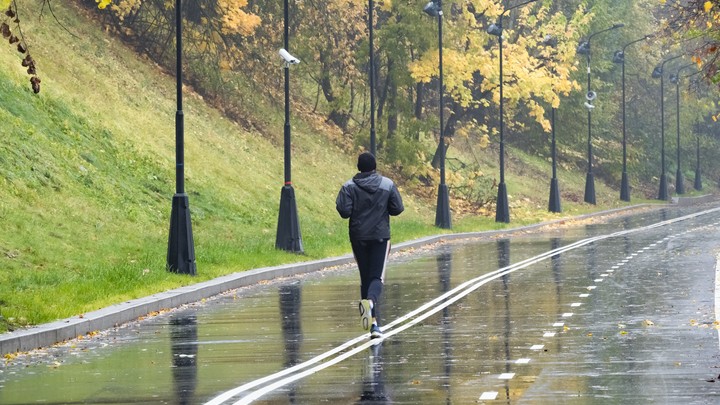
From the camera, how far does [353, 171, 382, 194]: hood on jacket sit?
18391 mm

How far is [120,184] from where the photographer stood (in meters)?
37.2

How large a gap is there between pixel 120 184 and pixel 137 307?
15839 millimetres

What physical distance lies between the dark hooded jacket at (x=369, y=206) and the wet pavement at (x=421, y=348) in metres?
1.14

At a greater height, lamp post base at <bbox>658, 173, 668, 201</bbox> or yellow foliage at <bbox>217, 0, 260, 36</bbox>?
yellow foliage at <bbox>217, 0, 260, 36</bbox>

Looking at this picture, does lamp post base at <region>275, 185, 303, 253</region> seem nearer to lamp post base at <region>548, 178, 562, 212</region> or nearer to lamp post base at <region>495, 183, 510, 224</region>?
lamp post base at <region>495, 183, 510, 224</region>

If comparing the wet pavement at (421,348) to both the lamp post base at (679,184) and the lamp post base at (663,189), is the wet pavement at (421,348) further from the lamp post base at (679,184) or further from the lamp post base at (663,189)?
the lamp post base at (679,184)

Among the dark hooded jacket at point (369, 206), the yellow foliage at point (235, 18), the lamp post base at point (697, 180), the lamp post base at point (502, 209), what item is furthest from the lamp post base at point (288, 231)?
the lamp post base at point (697, 180)

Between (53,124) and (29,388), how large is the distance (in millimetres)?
24416

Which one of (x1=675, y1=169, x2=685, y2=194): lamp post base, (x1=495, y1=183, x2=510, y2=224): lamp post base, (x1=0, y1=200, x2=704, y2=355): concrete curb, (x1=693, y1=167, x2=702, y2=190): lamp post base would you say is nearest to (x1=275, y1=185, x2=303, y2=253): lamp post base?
(x1=0, y1=200, x2=704, y2=355): concrete curb

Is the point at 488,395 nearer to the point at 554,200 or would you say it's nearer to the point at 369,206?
the point at 369,206

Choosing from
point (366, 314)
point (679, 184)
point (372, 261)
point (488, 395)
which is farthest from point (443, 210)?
point (679, 184)

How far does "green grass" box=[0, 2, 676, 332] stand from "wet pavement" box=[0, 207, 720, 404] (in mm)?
1761

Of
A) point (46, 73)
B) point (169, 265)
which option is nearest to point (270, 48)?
point (46, 73)

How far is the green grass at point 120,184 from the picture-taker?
86.1ft
